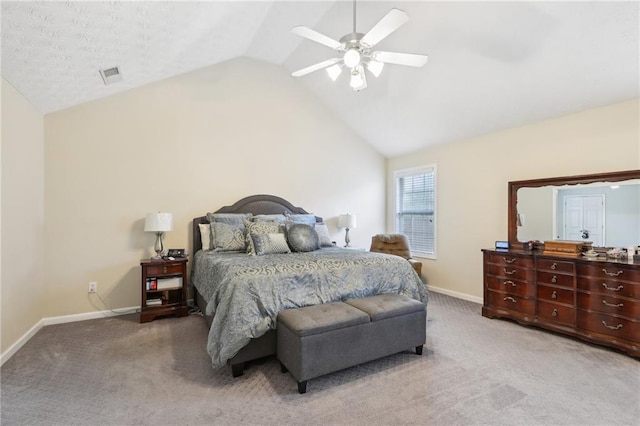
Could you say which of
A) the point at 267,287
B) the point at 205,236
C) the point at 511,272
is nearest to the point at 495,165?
the point at 511,272

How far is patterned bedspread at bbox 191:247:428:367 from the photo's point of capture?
2291 mm

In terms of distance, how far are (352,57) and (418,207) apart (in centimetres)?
355

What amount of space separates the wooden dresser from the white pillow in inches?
134

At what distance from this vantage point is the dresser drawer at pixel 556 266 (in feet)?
9.98

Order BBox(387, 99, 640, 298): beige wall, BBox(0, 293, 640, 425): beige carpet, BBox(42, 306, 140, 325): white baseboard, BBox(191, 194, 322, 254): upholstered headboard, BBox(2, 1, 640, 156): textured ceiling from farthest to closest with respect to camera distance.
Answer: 1. BBox(191, 194, 322, 254): upholstered headboard
2. BBox(42, 306, 140, 325): white baseboard
3. BBox(387, 99, 640, 298): beige wall
4. BBox(2, 1, 640, 156): textured ceiling
5. BBox(0, 293, 640, 425): beige carpet

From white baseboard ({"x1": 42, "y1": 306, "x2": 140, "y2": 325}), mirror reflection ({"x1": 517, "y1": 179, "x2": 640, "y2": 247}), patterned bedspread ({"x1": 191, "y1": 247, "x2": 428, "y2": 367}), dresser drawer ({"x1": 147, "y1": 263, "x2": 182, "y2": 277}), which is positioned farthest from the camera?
dresser drawer ({"x1": 147, "y1": 263, "x2": 182, "y2": 277})

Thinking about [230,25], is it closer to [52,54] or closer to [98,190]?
[52,54]

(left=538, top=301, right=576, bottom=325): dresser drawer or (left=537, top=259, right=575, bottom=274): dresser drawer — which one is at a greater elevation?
(left=537, top=259, right=575, bottom=274): dresser drawer

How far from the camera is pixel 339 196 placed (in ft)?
17.9

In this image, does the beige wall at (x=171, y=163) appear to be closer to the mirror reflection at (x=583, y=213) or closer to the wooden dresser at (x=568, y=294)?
the wooden dresser at (x=568, y=294)

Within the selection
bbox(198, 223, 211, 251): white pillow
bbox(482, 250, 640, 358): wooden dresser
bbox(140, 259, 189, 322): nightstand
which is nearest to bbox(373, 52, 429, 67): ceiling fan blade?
bbox(482, 250, 640, 358): wooden dresser

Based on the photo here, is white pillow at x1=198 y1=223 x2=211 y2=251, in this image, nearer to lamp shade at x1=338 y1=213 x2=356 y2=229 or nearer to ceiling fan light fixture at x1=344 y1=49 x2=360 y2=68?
lamp shade at x1=338 y1=213 x2=356 y2=229

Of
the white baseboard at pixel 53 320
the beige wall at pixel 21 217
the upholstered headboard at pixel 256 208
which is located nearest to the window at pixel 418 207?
the upholstered headboard at pixel 256 208

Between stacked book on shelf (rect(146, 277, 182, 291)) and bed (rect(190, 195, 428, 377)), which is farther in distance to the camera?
stacked book on shelf (rect(146, 277, 182, 291))
